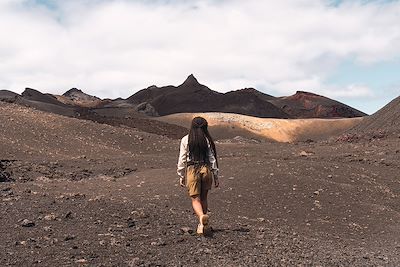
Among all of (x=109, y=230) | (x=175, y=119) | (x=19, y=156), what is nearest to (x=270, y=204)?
(x=109, y=230)

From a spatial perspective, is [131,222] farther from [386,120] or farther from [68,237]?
[386,120]

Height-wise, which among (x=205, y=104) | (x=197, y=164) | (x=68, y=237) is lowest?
(x=68, y=237)

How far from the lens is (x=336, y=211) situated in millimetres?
10797

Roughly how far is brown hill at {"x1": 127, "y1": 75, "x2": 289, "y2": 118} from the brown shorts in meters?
62.5

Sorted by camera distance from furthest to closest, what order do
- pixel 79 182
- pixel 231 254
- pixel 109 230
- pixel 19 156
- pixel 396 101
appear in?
pixel 396 101, pixel 19 156, pixel 79 182, pixel 109 230, pixel 231 254

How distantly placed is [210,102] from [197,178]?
218ft

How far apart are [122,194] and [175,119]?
3886cm

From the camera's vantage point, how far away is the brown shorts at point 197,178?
731 cm

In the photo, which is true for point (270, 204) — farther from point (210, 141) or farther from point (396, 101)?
point (396, 101)

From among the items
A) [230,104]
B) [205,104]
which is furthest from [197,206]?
[205,104]

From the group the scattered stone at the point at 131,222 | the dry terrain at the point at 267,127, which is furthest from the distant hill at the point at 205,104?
the scattered stone at the point at 131,222

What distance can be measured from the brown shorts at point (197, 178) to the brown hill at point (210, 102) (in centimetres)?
6248

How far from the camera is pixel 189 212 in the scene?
28.9 feet

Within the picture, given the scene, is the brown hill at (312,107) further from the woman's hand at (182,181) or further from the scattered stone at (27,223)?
the scattered stone at (27,223)
